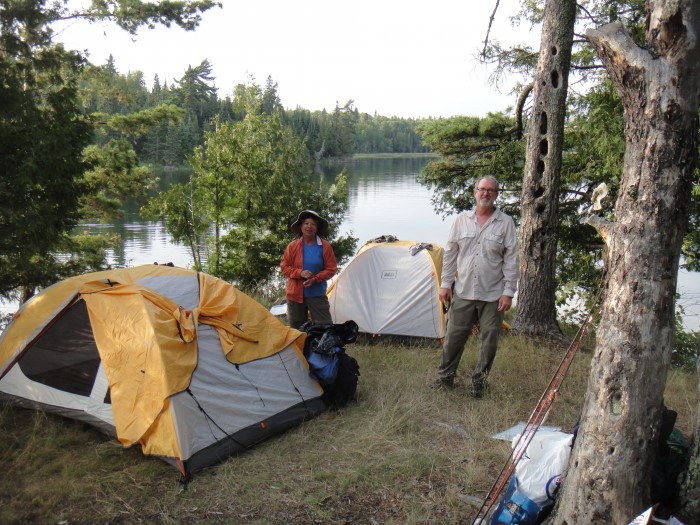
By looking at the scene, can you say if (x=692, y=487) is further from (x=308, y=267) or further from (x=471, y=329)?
(x=308, y=267)

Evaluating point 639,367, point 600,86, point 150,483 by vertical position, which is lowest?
point 150,483

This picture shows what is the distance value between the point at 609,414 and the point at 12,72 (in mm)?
5358

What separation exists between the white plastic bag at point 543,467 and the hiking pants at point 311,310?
2943mm

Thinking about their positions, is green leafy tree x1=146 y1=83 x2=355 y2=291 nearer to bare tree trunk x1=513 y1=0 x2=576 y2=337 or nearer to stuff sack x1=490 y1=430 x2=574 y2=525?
bare tree trunk x1=513 y1=0 x2=576 y2=337

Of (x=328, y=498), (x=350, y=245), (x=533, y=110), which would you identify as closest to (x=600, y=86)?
(x=533, y=110)

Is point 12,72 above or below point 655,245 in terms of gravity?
above

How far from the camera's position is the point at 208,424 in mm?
3748

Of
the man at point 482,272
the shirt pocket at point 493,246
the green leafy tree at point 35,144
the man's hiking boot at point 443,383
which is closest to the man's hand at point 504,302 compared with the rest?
the man at point 482,272

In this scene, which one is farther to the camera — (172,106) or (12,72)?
(172,106)

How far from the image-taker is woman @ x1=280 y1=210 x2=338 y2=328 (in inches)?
219

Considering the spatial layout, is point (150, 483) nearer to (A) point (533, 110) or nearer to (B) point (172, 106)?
(A) point (533, 110)

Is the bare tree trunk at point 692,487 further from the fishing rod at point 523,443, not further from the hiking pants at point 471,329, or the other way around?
the hiking pants at point 471,329

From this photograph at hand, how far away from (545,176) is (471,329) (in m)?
2.49

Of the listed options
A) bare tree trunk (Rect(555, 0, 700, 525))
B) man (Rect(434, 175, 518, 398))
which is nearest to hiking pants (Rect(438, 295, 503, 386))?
man (Rect(434, 175, 518, 398))
